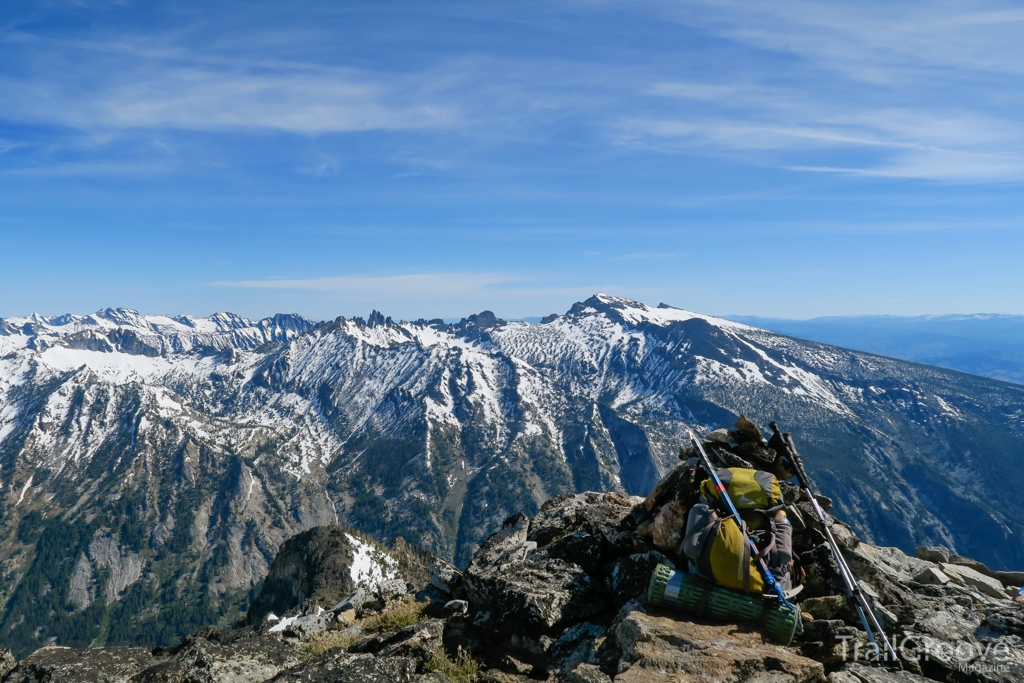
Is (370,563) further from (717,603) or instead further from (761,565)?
(761,565)

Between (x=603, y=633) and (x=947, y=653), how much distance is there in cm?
830

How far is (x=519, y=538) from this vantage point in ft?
71.5

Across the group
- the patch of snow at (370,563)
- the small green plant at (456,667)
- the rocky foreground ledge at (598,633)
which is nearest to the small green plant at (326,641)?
the rocky foreground ledge at (598,633)

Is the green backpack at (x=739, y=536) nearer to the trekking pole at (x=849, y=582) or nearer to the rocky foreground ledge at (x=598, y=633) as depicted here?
the rocky foreground ledge at (x=598, y=633)

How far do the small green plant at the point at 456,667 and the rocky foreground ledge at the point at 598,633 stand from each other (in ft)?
0.18

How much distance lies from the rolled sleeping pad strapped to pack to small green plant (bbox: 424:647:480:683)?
493 centimetres

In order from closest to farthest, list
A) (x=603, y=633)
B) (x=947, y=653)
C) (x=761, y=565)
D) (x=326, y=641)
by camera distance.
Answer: (x=947, y=653), (x=761, y=565), (x=603, y=633), (x=326, y=641)

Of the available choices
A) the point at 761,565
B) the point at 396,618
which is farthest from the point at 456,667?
the point at 761,565

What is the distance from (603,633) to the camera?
15.3 meters

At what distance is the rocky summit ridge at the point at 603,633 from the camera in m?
12.5

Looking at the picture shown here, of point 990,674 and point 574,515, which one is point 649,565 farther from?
point 990,674

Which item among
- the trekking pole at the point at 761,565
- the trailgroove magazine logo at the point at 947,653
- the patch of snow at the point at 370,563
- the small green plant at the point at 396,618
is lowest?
the patch of snow at the point at 370,563

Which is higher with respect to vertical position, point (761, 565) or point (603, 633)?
point (761, 565)

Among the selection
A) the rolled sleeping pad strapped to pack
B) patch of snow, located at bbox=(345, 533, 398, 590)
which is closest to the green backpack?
the rolled sleeping pad strapped to pack
